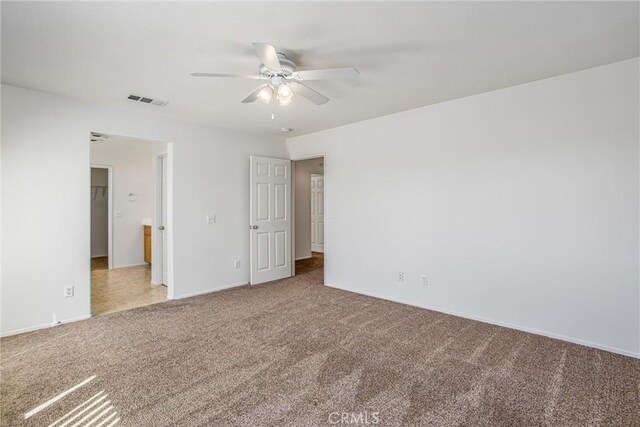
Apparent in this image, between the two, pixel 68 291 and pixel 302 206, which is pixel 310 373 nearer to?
pixel 68 291

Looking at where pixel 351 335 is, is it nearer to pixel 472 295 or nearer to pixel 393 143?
pixel 472 295

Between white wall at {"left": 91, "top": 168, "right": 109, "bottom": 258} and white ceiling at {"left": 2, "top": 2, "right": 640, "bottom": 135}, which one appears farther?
white wall at {"left": 91, "top": 168, "right": 109, "bottom": 258}

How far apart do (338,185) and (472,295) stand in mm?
2304

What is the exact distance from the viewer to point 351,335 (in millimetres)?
3092

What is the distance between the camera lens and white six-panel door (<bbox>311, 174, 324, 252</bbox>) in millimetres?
8523

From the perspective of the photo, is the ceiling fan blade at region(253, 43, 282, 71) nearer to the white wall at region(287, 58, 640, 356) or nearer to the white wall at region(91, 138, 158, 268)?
the white wall at region(287, 58, 640, 356)

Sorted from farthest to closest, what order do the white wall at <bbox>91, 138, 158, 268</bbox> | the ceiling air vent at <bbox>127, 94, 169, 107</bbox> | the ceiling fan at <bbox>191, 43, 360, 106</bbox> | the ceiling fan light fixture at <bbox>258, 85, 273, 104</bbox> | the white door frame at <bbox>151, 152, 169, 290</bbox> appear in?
1. the white wall at <bbox>91, 138, 158, 268</bbox>
2. the white door frame at <bbox>151, 152, 169, 290</bbox>
3. the ceiling air vent at <bbox>127, 94, 169, 107</bbox>
4. the ceiling fan light fixture at <bbox>258, 85, 273, 104</bbox>
5. the ceiling fan at <bbox>191, 43, 360, 106</bbox>

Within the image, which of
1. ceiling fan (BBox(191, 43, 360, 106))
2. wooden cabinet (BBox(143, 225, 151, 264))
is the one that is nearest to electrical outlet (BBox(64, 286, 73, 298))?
ceiling fan (BBox(191, 43, 360, 106))

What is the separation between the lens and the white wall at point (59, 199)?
3117mm

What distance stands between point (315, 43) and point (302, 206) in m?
4.96

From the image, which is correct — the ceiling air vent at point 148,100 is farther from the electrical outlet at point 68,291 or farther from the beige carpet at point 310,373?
the beige carpet at point 310,373

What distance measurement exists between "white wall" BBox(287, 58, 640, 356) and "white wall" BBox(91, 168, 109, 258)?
6049mm

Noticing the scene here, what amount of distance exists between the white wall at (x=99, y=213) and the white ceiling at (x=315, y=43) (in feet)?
15.2

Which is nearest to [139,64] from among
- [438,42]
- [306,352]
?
[438,42]
